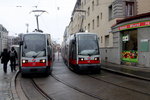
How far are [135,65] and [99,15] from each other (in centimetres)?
1281

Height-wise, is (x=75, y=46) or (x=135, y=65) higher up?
(x=75, y=46)

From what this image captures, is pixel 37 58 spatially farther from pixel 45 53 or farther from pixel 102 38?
pixel 102 38

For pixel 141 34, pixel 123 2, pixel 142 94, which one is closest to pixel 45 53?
pixel 142 94

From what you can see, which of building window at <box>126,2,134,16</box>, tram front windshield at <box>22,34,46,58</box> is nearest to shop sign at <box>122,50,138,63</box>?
building window at <box>126,2,134,16</box>

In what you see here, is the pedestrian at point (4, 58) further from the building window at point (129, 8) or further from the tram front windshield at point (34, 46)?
the building window at point (129, 8)

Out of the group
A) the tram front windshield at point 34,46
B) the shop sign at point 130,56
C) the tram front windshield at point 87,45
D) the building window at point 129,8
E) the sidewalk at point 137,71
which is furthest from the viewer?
the building window at point 129,8

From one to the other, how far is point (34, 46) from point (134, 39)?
851 centimetres

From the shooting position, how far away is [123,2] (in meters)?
19.8

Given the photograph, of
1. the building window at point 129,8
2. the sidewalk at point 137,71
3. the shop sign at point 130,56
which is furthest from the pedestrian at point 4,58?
the building window at point 129,8

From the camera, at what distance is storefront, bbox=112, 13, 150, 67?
14438mm

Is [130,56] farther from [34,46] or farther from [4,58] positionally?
[4,58]

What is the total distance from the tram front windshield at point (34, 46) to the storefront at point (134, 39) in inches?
299

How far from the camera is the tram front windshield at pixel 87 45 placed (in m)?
12.9

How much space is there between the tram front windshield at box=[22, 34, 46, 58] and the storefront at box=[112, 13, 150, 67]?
7592 mm
